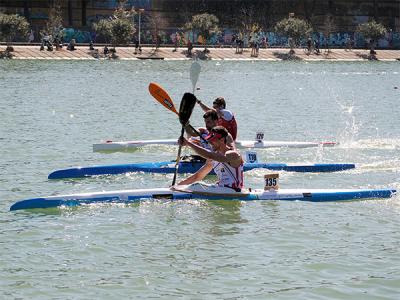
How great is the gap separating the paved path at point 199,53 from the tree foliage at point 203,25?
2640mm

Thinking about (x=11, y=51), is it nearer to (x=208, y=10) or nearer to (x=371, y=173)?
(x=208, y=10)

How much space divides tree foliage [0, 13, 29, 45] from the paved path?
1247 mm

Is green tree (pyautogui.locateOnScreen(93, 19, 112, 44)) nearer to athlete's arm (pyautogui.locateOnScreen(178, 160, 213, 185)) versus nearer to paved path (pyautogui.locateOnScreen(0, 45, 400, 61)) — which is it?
paved path (pyautogui.locateOnScreen(0, 45, 400, 61))

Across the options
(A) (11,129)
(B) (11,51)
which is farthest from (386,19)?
(A) (11,129)

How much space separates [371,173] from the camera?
24266mm

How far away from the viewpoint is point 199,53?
302 ft

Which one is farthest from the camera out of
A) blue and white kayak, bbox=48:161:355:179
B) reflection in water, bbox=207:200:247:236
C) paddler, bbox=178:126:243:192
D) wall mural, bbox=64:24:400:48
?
wall mural, bbox=64:24:400:48

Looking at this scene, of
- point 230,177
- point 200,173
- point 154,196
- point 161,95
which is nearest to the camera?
point 154,196

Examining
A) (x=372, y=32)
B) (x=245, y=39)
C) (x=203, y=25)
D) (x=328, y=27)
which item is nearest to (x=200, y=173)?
(x=203, y=25)

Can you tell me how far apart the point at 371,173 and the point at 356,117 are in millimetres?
17625

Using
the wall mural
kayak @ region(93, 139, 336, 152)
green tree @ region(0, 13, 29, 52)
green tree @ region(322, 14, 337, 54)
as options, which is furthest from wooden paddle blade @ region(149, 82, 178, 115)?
green tree @ region(322, 14, 337, 54)

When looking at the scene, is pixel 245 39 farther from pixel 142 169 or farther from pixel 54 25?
pixel 142 169

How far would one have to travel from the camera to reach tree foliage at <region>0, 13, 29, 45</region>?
275 ft

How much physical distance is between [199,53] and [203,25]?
6798 mm
